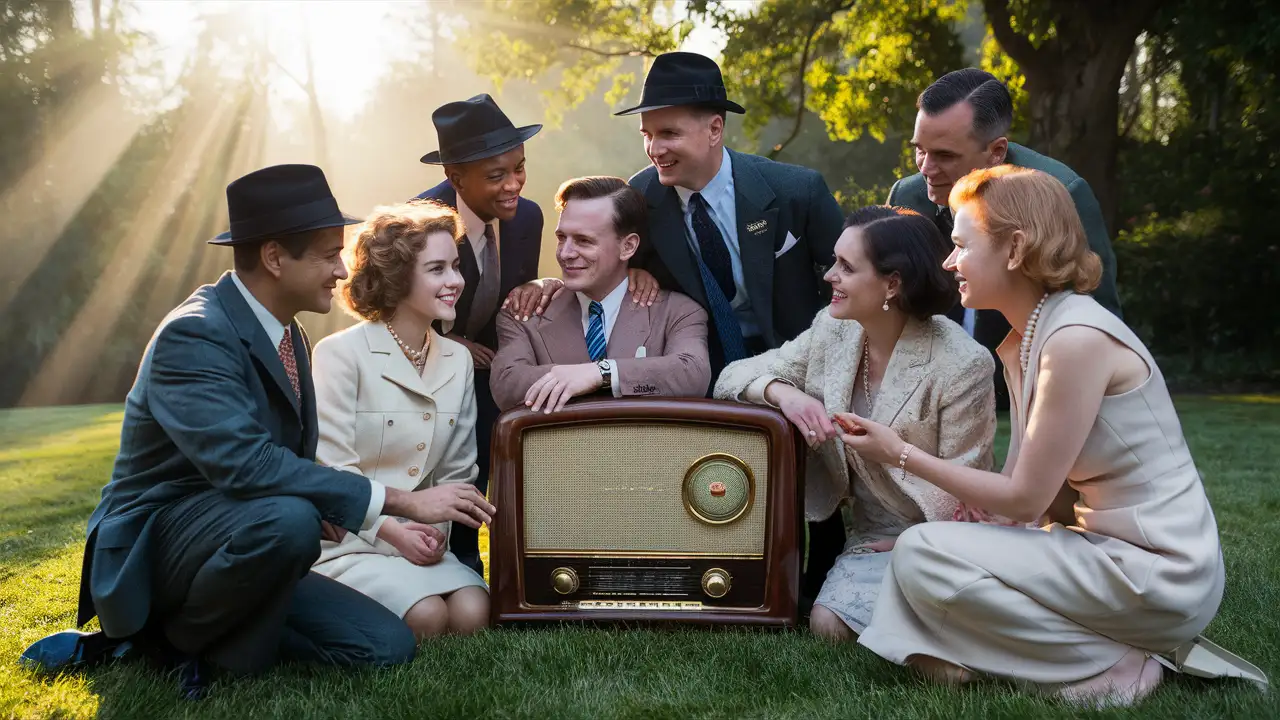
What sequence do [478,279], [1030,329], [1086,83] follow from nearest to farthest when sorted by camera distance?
[1030,329]
[478,279]
[1086,83]

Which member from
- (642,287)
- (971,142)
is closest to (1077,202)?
(971,142)

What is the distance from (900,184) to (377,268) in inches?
80.2

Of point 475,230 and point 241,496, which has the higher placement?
point 475,230

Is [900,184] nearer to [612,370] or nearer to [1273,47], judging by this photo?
[612,370]

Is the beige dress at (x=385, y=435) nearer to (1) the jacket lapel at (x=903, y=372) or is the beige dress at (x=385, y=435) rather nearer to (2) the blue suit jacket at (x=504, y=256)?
(2) the blue suit jacket at (x=504, y=256)

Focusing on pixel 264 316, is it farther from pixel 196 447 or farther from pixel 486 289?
pixel 486 289

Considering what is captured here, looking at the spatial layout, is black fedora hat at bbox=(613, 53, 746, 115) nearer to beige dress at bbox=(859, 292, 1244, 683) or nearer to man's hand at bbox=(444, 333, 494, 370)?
man's hand at bbox=(444, 333, 494, 370)

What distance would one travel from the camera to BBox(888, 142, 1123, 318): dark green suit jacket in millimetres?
3754

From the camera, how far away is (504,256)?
4332mm

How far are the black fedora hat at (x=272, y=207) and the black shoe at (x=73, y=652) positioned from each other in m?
1.07

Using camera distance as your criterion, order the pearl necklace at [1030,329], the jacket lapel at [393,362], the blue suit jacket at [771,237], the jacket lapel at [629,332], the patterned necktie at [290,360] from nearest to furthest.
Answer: the pearl necklace at [1030,329], the patterned necktie at [290,360], the jacket lapel at [393,362], the jacket lapel at [629,332], the blue suit jacket at [771,237]

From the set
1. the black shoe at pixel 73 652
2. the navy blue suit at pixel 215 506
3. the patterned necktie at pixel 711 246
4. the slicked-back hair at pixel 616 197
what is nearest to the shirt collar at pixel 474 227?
the slicked-back hair at pixel 616 197

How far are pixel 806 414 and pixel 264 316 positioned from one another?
1442 millimetres

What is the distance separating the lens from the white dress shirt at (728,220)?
4.01 m
